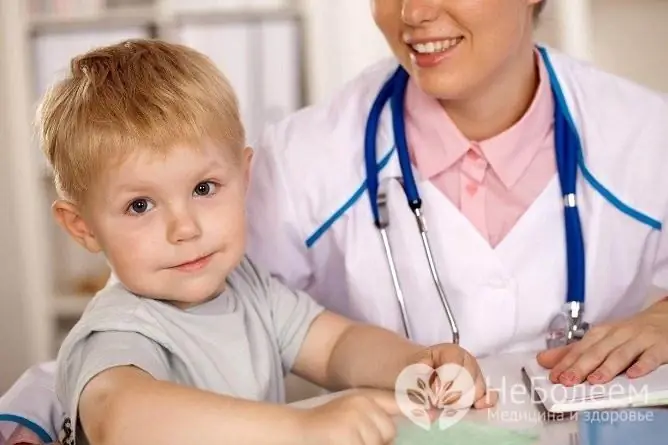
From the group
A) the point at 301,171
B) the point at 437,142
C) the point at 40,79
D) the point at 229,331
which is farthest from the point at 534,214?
the point at 40,79

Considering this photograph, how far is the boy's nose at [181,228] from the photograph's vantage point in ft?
3.31

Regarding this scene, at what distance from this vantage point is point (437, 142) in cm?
139

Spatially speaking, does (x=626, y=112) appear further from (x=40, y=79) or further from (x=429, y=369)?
(x=40, y=79)

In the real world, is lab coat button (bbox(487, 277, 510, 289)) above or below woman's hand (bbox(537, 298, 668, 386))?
below

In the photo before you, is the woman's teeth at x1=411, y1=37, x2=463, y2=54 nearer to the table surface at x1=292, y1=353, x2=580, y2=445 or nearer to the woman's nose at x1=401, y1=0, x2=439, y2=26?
the woman's nose at x1=401, y1=0, x2=439, y2=26

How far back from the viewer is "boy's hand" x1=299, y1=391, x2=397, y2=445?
34.8 inches

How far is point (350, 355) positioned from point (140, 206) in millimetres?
311

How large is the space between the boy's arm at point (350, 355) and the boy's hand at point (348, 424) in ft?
0.64

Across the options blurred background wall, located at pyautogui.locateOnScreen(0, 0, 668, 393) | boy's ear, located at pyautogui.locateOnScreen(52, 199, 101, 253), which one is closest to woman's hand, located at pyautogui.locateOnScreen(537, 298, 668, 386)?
boy's ear, located at pyautogui.locateOnScreen(52, 199, 101, 253)

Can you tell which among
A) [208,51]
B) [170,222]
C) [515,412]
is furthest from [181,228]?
[208,51]

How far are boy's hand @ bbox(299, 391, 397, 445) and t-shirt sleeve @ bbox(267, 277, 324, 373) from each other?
26 centimetres

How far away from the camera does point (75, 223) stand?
1.09m

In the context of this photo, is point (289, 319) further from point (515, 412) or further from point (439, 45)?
point (439, 45)

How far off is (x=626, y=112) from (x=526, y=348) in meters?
0.36
